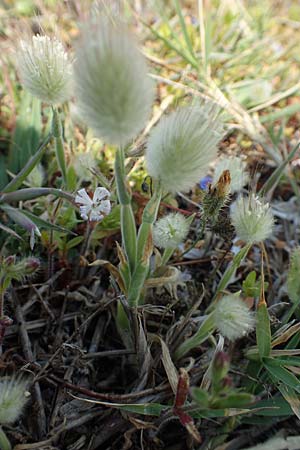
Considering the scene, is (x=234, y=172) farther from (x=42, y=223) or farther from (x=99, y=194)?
(x=42, y=223)

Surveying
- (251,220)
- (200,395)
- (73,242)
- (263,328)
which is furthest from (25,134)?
(200,395)

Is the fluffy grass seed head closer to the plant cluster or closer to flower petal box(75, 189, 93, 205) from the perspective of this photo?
the plant cluster

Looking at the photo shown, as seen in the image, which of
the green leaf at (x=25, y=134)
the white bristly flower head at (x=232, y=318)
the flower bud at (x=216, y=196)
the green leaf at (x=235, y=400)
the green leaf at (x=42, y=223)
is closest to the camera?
the green leaf at (x=235, y=400)

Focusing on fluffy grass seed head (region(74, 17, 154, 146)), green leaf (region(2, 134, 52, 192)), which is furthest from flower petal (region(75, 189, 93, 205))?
fluffy grass seed head (region(74, 17, 154, 146))

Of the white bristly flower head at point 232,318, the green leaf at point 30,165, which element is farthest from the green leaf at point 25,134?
the white bristly flower head at point 232,318

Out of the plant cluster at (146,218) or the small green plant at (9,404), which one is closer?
the plant cluster at (146,218)

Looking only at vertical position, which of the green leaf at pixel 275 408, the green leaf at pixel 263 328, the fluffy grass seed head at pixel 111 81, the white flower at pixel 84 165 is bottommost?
the green leaf at pixel 275 408

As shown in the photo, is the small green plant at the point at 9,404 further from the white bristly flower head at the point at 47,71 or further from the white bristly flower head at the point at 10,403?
the white bristly flower head at the point at 47,71
